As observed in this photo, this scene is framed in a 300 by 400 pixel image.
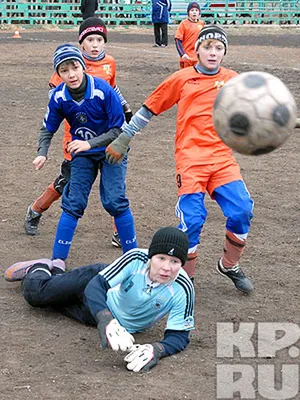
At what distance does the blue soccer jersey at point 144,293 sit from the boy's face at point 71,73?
1801mm

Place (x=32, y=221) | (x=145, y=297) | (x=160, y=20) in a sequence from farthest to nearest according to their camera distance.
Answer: (x=160, y=20)
(x=32, y=221)
(x=145, y=297)

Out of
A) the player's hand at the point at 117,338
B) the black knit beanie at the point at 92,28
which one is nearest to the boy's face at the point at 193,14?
the black knit beanie at the point at 92,28

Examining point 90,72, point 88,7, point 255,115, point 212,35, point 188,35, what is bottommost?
point 88,7

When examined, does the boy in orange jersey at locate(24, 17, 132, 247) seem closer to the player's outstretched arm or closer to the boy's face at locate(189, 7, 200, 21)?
the player's outstretched arm

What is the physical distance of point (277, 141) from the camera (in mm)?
5332

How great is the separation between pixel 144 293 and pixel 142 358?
514mm

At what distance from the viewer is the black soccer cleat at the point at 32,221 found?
Result: 835cm

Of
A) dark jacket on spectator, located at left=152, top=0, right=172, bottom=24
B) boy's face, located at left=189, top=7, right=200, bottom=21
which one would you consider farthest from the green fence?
boy's face, located at left=189, top=7, right=200, bottom=21

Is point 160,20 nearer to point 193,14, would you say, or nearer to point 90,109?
point 193,14

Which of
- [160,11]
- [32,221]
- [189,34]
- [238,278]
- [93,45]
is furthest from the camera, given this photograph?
[160,11]

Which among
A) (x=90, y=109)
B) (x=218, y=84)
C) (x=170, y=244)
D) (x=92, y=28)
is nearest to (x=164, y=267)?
(x=170, y=244)

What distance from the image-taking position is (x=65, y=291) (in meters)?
6.20

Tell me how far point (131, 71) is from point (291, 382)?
50.9 feet

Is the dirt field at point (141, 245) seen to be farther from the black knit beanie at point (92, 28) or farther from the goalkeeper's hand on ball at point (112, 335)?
the black knit beanie at point (92, 28)
